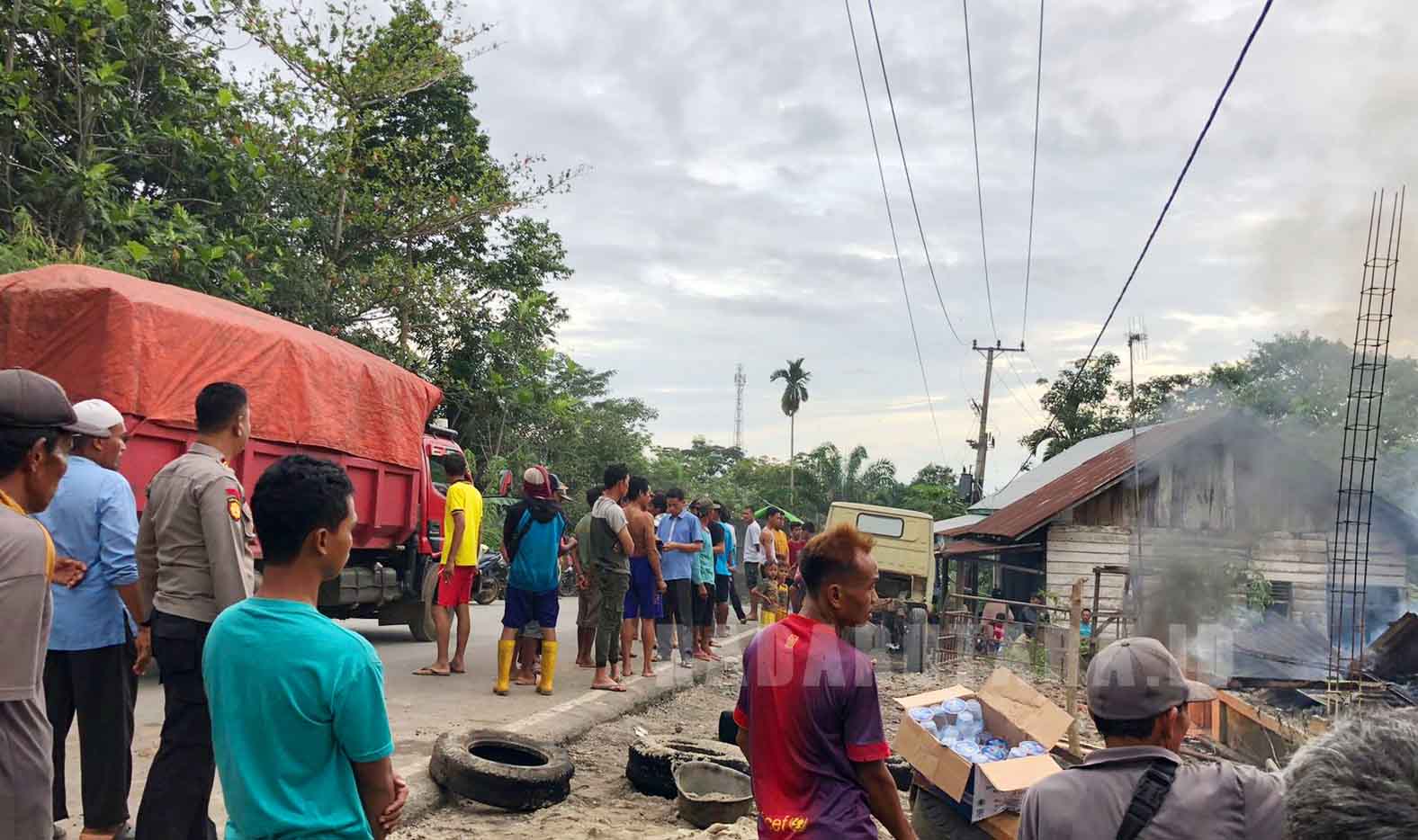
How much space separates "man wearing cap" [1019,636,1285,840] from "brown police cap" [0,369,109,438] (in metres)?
2.80

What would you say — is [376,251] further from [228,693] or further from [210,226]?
[228,693]

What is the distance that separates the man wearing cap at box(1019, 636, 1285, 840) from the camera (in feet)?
7.68

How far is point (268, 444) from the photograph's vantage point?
9.23 m

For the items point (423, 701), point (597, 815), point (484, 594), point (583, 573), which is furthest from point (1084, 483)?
point (597, 815)

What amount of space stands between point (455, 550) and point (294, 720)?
702cm

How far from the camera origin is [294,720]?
236cm

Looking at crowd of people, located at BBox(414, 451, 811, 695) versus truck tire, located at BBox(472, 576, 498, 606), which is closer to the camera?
crowd of people, located at BBox(414, 451, 811, 695)

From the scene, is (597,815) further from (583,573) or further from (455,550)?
(583,573)

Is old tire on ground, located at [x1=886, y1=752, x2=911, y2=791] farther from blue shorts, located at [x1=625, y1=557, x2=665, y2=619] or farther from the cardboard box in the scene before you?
blue shorts, located at [x1=625, y1=557, x2=665, y2=619]

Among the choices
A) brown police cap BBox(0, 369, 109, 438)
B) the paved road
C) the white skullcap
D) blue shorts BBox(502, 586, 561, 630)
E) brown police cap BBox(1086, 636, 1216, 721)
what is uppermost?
the white skullcap

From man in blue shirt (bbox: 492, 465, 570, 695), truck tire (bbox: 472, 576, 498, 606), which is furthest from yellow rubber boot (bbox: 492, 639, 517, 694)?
truck tire (bbox: 472, 576, 498, 606)

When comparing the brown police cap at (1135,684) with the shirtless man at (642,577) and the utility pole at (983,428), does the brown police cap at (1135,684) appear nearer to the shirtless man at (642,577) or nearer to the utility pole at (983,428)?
the shirtless man at (642,577)

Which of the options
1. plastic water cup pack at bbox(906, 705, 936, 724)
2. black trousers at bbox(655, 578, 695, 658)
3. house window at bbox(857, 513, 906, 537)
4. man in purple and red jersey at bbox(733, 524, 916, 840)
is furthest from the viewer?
house window at bbox(857, 513, 906, 537)

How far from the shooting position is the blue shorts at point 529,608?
29.6 ft
